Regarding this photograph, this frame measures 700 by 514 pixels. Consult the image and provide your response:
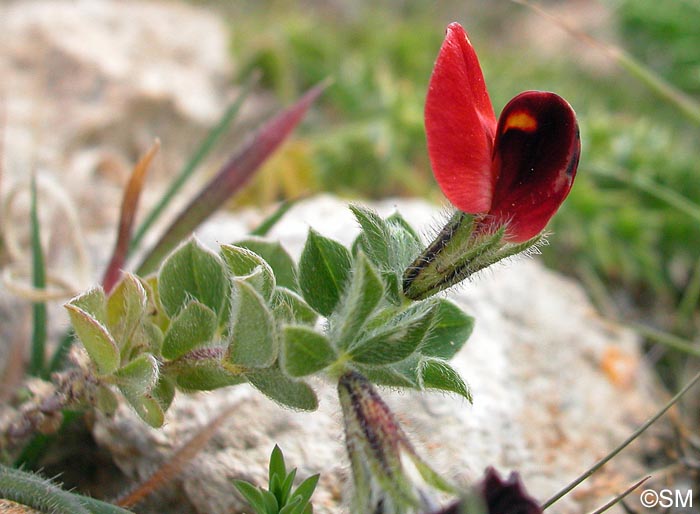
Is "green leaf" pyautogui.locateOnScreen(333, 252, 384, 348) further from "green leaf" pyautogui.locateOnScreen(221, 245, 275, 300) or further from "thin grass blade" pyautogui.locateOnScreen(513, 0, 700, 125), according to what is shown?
"thin grass blade" pyautogui.locateOnScreen(513, 0, 700, 125)

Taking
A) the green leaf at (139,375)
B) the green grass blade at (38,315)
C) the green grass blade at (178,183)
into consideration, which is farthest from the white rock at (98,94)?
the green leaf at (139,375)

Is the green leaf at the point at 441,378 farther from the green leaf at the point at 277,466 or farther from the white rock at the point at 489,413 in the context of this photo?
the green leaf at the point at 277,466

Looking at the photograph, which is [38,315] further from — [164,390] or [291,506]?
[291,506]

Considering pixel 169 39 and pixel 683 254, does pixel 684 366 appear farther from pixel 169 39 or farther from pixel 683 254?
pixel 169 39

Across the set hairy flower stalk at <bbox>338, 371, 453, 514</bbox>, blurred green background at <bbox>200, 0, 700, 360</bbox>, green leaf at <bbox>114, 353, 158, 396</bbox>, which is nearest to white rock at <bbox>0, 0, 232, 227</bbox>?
blurred green background at <bbox>200, 0, 700, 360</bbox>

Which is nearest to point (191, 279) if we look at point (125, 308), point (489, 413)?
point (125, 308)

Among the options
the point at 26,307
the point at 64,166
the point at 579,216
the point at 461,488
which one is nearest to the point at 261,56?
the point at 64,166

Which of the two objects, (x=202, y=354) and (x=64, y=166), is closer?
(x=202, y=354)
